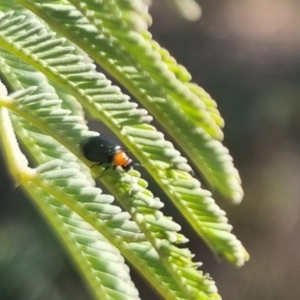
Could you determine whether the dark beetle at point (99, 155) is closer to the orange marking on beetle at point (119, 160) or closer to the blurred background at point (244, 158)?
the orange marking on beetle at point (119, 160)

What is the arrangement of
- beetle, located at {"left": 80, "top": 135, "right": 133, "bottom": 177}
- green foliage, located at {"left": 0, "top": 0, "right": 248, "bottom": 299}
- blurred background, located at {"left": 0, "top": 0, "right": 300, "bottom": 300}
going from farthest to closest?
blurred background, located at {"left": 0, "top": 0, "right": 300, "bottom": 300}
beetle, located at {"left": 80, "top": 135, "right": 133, "bottom": 177}
green foliage, located at {"left": 0, "top": 0, "right": 248, "bottom": 299}

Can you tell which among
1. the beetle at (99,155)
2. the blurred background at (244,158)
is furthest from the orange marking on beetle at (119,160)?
the blurred background at (244,158)

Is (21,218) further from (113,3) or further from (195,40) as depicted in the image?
(113,3)

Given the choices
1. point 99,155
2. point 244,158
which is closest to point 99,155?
point 99,155

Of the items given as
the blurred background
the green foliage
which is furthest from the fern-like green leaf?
the blurred background

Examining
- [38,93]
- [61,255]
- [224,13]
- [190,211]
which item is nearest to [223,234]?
[190,211]

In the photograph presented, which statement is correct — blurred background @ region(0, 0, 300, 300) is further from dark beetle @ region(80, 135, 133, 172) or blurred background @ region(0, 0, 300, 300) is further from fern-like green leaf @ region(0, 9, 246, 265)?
fern-like green leaf @ region(0, 9, 246, 265)
